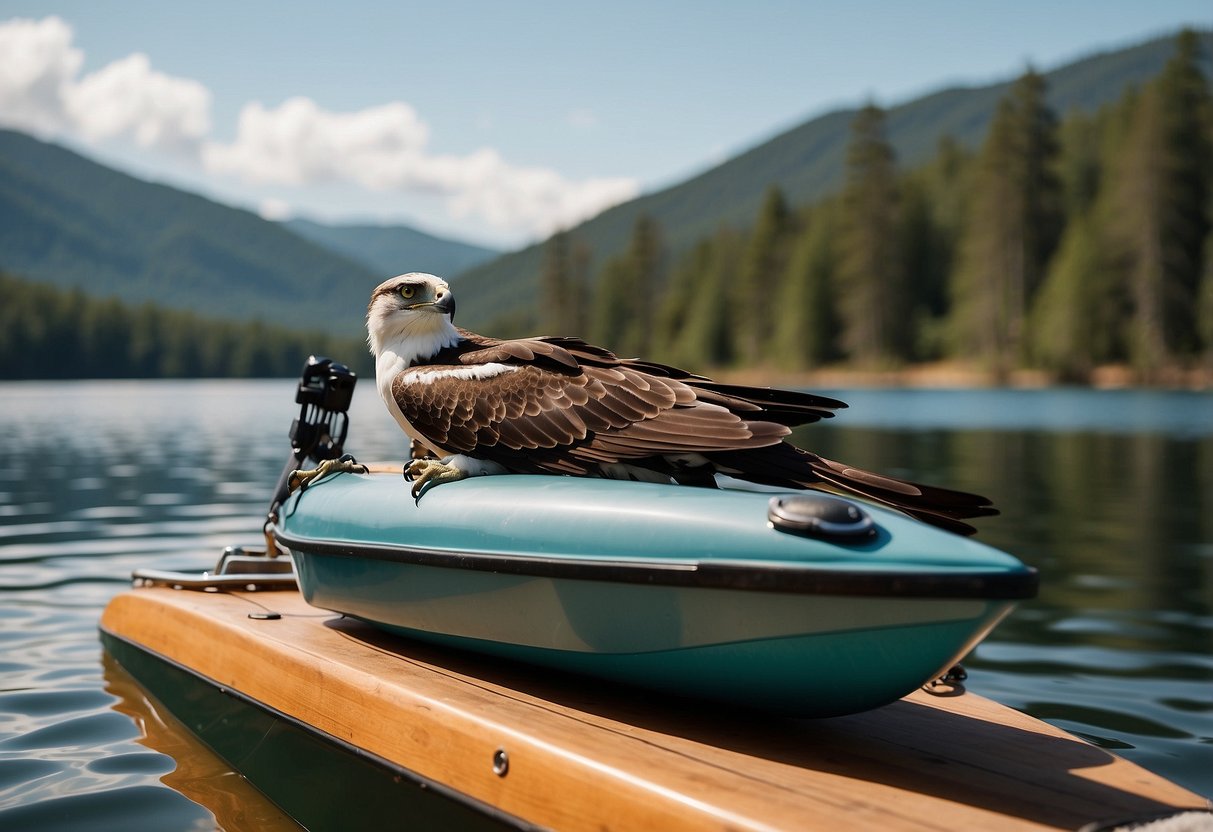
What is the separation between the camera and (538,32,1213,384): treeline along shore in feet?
228

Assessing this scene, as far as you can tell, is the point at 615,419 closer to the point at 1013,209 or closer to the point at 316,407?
the point at 316,407

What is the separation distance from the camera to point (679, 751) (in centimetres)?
327

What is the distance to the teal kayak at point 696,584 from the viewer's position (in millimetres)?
2930

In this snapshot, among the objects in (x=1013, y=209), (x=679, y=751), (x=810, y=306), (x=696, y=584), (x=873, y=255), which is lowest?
(x=679, y=751)

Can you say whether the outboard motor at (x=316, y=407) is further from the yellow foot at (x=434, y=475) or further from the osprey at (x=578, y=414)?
the yellow foot at (x=434, y=475)

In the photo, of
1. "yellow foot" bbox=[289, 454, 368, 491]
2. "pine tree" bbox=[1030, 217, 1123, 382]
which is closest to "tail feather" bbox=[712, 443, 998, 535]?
"yellow foot" bbox=[289, 454, 368, 491]

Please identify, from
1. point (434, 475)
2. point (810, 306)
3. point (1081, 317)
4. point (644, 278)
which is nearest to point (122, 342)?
point (644, 278)

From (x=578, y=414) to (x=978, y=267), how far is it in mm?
84137

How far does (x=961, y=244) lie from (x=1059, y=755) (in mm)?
94249

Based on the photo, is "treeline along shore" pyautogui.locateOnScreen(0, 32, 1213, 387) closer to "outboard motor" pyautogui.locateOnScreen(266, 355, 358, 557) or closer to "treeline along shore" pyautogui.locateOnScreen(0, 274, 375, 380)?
"treeline along shore" pyautogui.locateOnScreen(0, 274, 375, 380)

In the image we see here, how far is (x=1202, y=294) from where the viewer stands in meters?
65.7

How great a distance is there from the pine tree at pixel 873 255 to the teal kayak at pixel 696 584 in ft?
276

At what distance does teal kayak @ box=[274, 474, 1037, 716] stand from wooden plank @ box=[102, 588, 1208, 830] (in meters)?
0.15

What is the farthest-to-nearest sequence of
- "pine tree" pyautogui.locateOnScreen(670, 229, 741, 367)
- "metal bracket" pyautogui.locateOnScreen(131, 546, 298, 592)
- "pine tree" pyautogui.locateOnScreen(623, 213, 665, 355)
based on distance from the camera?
1. "pine tree" pyautogui.locateOnScreen(623, 213, 665, 355)
2. "pine tree" pyautogui.locateOnScreen(670, 229, 741, 367)
3. "metal bracket" pyautogui.locateOnScreen(131, 546, 298, 592)
